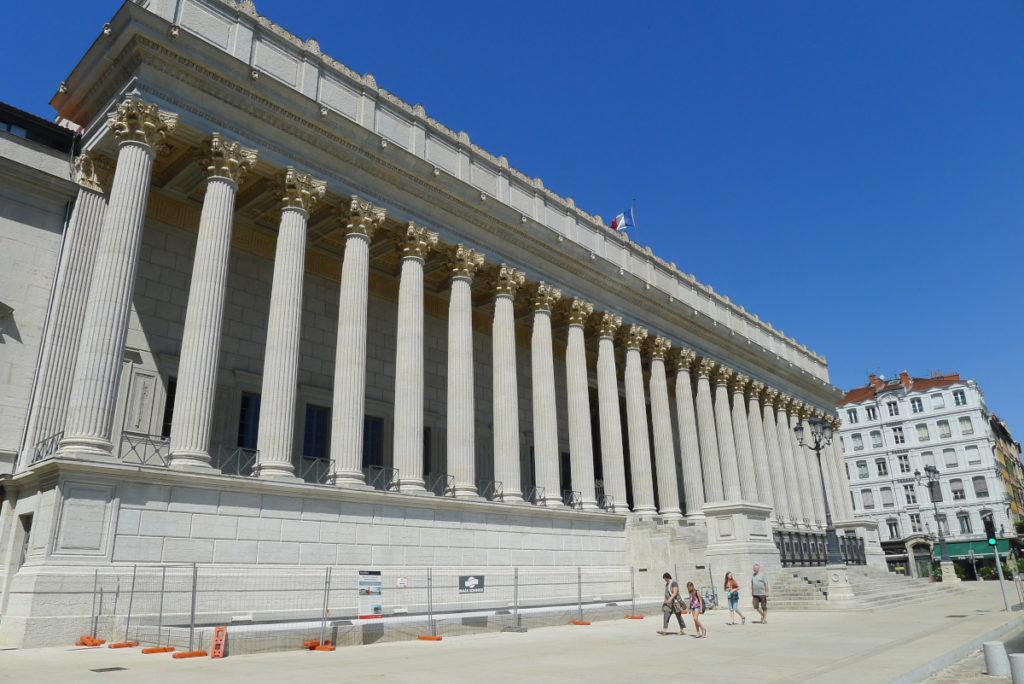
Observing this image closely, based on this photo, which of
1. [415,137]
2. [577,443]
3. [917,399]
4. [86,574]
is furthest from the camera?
[917,399]

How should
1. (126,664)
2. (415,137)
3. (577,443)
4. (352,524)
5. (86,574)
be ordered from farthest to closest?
(577,443) < (415,137) < (352,524) < (86,574) < (126,664)

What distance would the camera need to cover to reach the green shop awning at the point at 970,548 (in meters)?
70.8

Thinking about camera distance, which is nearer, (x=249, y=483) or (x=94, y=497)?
(x=94, y=497)

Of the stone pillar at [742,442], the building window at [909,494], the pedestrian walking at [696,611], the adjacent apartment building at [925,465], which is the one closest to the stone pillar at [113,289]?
the pedestrian walking at [696,611]

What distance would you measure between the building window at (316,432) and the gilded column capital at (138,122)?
1118 centimetres

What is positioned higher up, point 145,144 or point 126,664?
point 145,144

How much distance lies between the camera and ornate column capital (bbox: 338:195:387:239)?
24.1 meters

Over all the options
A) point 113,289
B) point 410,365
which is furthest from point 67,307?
point 410,365

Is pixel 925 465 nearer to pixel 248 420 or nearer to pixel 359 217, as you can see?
pixel 359 217

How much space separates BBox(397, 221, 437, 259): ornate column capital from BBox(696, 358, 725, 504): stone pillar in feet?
67.1

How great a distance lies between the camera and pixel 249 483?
1845cm

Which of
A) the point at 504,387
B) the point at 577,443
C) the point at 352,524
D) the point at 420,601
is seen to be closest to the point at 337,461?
the point at 352,524

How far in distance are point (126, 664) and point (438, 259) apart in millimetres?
19383

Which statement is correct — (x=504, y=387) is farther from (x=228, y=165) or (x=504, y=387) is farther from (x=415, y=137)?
(x=228, y=165)
